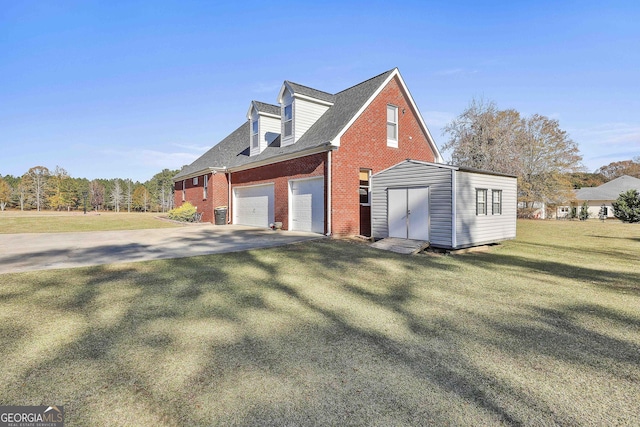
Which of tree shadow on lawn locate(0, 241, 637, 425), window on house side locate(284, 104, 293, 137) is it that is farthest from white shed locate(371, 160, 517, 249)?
window on house side locate(284, 104, 293, 137)

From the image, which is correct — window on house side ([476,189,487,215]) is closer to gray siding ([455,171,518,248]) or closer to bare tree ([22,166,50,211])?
gray siding ([455,171,518,248])

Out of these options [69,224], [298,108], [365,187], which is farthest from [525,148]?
[69,224]

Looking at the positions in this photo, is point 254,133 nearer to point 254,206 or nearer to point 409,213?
point 254,206

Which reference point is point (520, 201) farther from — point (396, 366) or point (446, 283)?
point (396, 366)

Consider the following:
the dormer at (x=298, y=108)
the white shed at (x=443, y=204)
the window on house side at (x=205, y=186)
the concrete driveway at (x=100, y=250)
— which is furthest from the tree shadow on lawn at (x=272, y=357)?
the window on house side at (x=205, y=186)

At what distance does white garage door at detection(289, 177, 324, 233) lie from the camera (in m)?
13.9

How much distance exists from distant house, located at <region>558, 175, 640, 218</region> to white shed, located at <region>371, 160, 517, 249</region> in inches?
1652

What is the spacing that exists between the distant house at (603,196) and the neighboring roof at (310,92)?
44.3 m

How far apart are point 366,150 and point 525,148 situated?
103 feet

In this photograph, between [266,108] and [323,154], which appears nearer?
[323,154]

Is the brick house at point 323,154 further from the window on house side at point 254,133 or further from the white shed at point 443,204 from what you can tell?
the white shed at point 443,204

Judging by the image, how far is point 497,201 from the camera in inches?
484

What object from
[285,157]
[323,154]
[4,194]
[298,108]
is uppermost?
[298,108]

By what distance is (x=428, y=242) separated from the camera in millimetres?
10648
